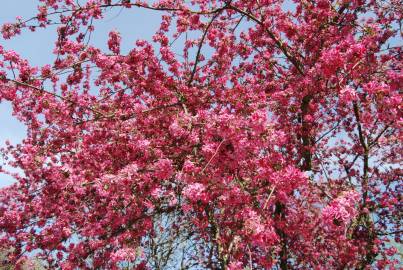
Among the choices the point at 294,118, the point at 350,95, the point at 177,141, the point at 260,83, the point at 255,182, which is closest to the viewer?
the point at 350,95

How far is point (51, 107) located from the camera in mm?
7227

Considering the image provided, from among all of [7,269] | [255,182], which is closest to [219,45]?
[255,182]

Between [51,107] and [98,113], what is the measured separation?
1.32 metres

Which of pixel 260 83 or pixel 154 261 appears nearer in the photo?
pixel 154 261

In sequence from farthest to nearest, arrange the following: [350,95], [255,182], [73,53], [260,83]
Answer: [260,83] < [73,53] < [255,182] < [350,95]

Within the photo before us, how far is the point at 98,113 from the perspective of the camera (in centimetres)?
644

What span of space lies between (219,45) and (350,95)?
15.7ft

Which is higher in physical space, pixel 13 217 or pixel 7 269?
pixel 13 217

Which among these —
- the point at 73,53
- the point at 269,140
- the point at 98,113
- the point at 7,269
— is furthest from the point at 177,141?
the point at 7,269

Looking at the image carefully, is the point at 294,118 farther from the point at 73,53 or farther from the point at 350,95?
the point at 73,53

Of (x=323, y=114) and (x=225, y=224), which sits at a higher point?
(x=323, y=114)

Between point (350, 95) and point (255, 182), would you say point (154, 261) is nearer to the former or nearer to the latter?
point (255, 182)

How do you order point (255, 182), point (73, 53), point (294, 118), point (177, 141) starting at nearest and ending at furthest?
point (255, 182) < point (177, 141) < point (73, 53) < point (294, 118)

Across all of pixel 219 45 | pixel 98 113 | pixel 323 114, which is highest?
pixel 219 45
